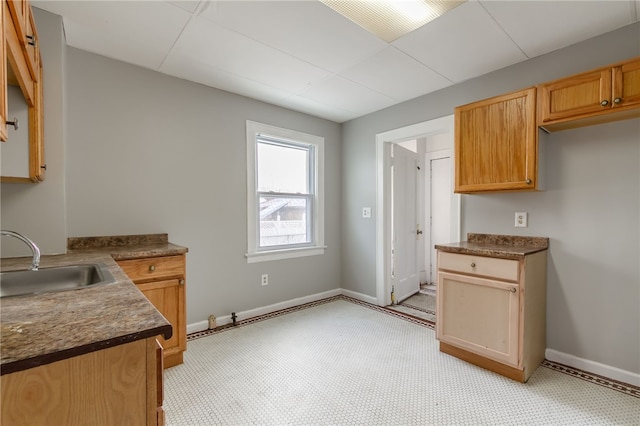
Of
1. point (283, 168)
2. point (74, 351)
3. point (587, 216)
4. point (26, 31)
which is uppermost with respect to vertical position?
point (26, 31)

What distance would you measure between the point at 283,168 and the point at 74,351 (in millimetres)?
3089

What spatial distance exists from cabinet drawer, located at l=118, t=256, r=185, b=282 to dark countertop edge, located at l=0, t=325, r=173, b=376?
4.95ft

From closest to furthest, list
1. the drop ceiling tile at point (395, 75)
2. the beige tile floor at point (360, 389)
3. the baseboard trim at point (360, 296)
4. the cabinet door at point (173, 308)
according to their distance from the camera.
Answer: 1. the beige tile floor at point (360, 389)
2. the cabinet door at point (173, 308)
3. the drop ceiling tile at point (395, 75)
4. the baseboard trim at point (360, 296)

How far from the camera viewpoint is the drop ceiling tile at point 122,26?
5.97 ft

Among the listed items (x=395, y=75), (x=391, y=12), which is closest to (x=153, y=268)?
(x=391, y=12)

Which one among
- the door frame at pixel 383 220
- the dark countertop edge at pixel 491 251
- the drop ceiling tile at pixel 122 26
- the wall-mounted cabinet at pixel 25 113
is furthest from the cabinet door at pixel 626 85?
the wall-mounted cabinet at pixel 25 113

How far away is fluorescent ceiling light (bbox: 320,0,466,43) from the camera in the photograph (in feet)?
5.83

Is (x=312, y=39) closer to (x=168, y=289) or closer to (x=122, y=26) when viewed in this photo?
(x=122, y=26)

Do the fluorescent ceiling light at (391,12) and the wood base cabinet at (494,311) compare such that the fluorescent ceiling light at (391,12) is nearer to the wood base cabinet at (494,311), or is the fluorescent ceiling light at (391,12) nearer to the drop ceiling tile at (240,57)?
the drop ceiling tile at (240,57)

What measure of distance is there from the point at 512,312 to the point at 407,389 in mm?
895

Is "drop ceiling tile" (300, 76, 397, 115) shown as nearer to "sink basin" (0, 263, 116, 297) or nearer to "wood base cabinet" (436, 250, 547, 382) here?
"wood base cabinet" (436, 250, 547, 382)

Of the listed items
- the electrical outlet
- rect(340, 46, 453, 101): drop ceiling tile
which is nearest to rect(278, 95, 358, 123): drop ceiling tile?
rect(340, 46, 453, 101): drop ceiling tile

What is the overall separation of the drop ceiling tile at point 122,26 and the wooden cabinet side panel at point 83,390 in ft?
6.47

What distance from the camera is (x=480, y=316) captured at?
223cm
